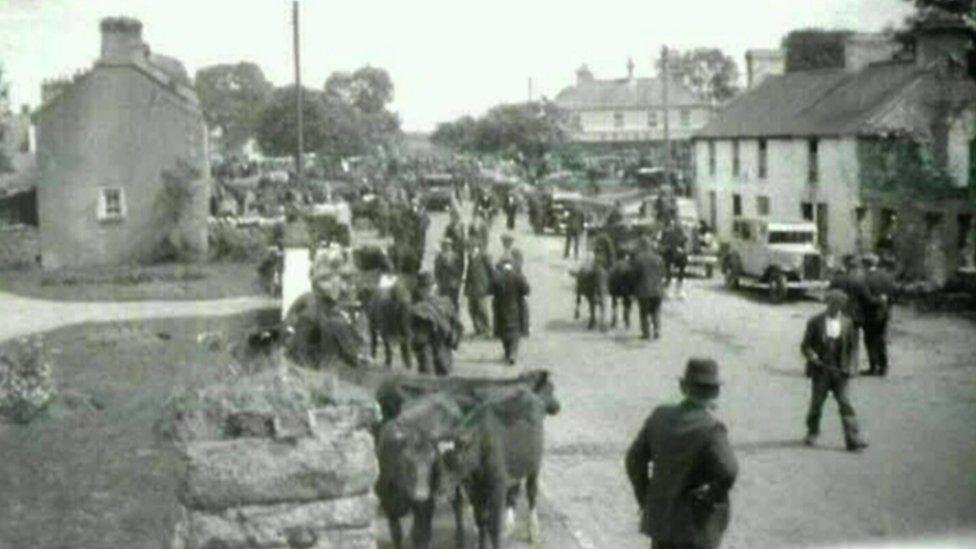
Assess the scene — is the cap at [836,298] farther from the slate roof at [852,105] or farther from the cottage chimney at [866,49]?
the slate roof at [852,105]

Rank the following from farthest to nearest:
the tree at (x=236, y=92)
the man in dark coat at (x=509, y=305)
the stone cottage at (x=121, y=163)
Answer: the man in dark coat at (x=509, y=305) < the tree at (x=236, y=92) < the stone cottage at (x=121, y=163)

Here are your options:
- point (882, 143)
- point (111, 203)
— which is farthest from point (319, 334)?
point (882, 143)

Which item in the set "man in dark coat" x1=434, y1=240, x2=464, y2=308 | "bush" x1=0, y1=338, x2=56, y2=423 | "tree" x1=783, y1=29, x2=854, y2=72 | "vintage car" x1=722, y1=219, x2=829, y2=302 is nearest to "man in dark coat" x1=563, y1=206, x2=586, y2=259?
"vintage car" x1=722, y1=219, x2=829, y2=302

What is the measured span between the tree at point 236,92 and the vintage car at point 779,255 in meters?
6.45

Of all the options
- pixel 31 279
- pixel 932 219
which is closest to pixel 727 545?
pixel 31 279

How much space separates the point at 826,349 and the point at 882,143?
4.69 metres

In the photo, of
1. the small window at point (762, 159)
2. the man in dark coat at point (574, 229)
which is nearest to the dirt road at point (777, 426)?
the small window at point (762, 159)

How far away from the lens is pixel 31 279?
8.10 m

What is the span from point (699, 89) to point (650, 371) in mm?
2719

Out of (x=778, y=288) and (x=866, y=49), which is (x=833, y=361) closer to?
(x=866, y=49)

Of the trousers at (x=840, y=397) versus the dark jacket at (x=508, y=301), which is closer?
the trousers at (x=840, y=397)

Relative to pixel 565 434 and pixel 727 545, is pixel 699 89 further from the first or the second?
pixel 727 545

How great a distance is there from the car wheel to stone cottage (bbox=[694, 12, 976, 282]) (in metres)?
1.12

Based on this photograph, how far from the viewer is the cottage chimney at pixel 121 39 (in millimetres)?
7986
